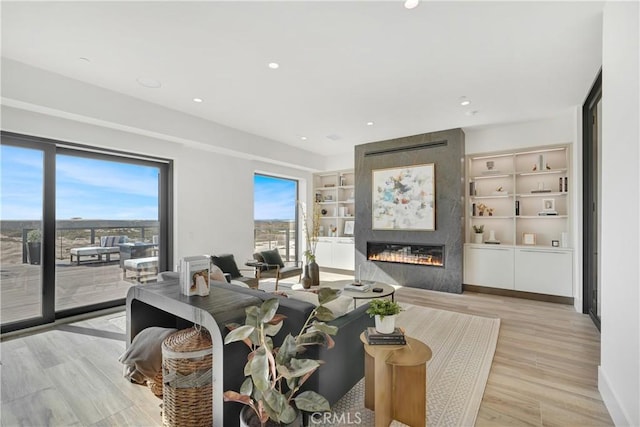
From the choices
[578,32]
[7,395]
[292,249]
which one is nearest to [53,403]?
[7,395]

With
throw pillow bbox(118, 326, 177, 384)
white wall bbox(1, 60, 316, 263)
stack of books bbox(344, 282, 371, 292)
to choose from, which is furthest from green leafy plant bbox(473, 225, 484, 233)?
throw pillow bbox(118, 326, 177, 384)

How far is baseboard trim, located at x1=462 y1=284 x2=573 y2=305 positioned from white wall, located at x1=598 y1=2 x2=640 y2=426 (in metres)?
2.74

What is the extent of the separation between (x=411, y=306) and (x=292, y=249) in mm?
3712

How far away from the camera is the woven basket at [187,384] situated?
176 cm

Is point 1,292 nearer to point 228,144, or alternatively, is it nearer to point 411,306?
point 228,144

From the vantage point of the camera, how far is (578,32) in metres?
2.41

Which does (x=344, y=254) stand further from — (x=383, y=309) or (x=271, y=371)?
(x=271, y=371)

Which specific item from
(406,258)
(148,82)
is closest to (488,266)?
(406,258)

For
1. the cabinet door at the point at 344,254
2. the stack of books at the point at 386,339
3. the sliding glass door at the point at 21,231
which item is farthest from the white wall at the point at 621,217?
the sliding glass door at the point at 21,231

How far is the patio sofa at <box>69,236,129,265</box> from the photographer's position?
12.6 feet

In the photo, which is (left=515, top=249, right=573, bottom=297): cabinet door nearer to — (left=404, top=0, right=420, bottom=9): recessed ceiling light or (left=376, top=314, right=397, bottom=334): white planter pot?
(left=376, top=314, right=397, bottom=334): white planter pot

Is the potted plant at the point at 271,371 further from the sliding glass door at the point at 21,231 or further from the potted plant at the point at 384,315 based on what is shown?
the sliding glass door at the point at 21,231

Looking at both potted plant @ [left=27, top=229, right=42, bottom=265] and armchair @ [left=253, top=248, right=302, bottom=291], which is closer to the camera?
potted plant @ [left=27, top=229, right=42, bottom=265]

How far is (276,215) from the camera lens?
6852 millimetres
